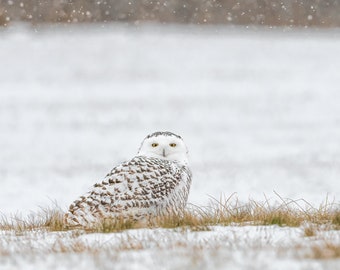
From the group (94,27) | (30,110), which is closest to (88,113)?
(30,110)

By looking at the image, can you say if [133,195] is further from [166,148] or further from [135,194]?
[166,148]

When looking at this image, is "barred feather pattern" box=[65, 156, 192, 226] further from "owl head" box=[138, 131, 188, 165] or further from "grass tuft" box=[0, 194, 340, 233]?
"owl head" box=[138, 131, 188, 165]

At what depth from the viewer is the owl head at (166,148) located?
7.18 m

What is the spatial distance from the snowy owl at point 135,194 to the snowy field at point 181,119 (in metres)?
0.39

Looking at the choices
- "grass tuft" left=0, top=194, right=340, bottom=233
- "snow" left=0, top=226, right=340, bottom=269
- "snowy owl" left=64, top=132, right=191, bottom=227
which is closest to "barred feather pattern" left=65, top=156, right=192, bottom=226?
"snowy owl" left=64, top=132, right=191, bottom=227

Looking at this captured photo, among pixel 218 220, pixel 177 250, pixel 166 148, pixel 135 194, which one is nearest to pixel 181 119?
pixel 166 148

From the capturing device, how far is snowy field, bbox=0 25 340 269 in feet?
17.8

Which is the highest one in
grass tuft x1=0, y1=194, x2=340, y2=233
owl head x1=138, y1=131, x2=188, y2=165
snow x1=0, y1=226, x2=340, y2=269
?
owl head x1=138, y1=131, x2=188, y2=165

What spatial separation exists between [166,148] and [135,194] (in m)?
0.90

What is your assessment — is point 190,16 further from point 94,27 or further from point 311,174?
point 311,174

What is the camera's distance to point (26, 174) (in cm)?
1274

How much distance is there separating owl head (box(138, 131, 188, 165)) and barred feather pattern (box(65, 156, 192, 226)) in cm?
41

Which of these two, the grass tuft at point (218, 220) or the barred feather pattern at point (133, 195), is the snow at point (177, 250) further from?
the barred feather pattern at point (133, 195)

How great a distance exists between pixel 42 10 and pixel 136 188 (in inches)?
825
